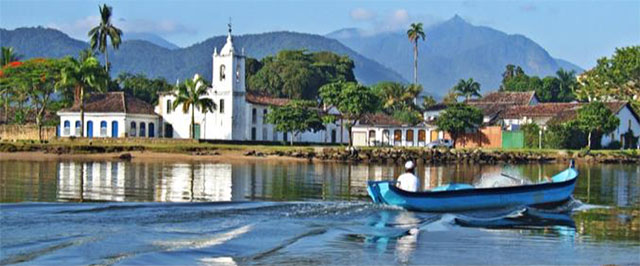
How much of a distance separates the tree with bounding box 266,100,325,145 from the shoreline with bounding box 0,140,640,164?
9116 mm

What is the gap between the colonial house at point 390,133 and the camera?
7800cm

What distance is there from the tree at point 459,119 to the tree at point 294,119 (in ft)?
34.2

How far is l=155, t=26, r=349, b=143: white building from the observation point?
71.8 meters

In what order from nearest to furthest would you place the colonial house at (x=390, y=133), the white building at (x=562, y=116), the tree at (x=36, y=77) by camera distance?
the white building at (x=562, y=116)
the tree at (x=36, y=77)
the colonial house at (x=390, y=133)

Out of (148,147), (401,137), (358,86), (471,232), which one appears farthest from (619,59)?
(471,232)

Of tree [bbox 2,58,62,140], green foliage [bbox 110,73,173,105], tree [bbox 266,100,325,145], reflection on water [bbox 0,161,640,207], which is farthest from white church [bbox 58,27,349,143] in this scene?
reflection on water [bbox 0,161,640,207]

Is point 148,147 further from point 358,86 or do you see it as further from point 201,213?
point 201,213

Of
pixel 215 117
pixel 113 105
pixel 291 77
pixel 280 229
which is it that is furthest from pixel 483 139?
pixel 280 229

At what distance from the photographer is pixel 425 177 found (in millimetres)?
39469

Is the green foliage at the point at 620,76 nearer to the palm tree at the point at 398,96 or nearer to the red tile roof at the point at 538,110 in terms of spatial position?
the red tile roof at the point at 538,110

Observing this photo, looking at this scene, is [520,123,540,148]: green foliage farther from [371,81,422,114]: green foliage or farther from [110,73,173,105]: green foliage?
[110,73,173,105]: green foliage

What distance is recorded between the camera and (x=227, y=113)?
71.6 m

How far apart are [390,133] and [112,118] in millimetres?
26015

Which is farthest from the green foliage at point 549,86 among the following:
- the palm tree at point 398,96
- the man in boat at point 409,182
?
the man in boat at point 409,182
